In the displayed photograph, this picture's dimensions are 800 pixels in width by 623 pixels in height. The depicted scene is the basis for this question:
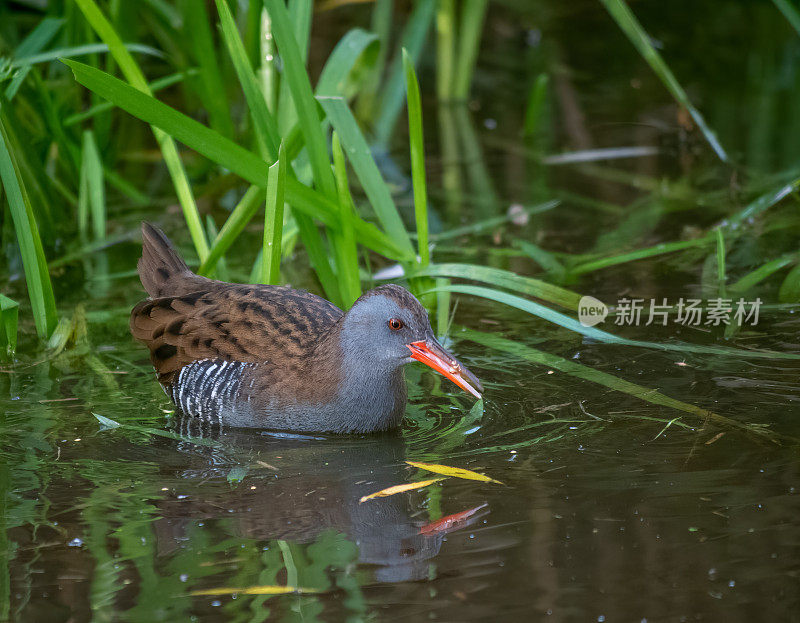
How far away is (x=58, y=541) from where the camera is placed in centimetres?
311

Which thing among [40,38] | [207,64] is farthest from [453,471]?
[40,38]

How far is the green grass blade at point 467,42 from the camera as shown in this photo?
298 inches

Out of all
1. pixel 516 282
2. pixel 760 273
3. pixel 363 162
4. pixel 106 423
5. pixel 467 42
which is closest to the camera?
pixel 106 423

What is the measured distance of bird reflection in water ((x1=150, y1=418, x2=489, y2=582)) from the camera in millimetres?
3051

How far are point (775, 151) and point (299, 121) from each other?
11.5 ft

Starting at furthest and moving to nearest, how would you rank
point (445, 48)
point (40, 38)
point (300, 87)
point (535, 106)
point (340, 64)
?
point (445, 48) → point (535, 106) → point (40, 38) → point (340, 64) → point (300, 87)

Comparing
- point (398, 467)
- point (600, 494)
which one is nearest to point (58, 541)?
point (398, 467)

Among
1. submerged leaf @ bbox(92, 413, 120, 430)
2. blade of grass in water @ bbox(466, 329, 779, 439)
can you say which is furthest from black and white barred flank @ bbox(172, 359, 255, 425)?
blade of grass in water @ bbox(466, 329, 779, 439)

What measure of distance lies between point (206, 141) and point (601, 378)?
1591mm

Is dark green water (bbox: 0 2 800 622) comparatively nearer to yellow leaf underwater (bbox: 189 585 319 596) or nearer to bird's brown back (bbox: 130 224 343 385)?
yellow leaf underwater (bbox: 189 585 319 596)

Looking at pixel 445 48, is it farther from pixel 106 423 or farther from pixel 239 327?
pixel 106 423

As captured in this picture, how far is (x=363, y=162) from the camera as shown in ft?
14.3

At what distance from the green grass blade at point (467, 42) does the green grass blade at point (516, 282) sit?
11.9 ft

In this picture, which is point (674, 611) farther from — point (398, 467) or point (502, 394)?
point (502, 394)
